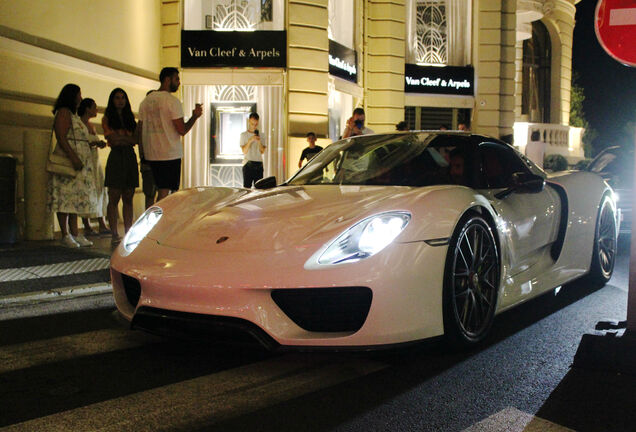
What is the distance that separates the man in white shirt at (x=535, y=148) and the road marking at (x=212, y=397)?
951 inches

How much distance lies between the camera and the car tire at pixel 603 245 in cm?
558

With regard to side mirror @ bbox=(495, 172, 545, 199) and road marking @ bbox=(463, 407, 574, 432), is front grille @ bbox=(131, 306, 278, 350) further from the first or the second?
side mirror @ bbox=(495, 172, 545, 199)

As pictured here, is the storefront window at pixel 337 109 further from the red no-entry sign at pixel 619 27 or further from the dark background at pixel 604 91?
the dark background at pixel 604 91

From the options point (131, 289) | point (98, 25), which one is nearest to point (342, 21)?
point (98, 25)

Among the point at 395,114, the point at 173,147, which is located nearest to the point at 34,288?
the point at 173,147

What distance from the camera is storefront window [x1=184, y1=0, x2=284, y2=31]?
1431 centimetres

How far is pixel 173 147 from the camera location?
7.39 m

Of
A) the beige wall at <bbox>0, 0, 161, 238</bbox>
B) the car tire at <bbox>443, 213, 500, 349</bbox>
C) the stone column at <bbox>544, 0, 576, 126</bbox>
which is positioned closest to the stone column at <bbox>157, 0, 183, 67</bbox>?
the beige wall at <bbox>0, 0, 161, 238</bbox>

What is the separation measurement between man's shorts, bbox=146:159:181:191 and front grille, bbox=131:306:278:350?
413cm

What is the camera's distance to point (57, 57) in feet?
31.6

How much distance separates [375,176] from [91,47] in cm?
755

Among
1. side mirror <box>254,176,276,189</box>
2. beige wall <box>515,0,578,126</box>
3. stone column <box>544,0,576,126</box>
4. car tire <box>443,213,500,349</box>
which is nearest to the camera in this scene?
car tire <box>443,213,500,349</box>

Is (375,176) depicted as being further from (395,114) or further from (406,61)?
(406,61)

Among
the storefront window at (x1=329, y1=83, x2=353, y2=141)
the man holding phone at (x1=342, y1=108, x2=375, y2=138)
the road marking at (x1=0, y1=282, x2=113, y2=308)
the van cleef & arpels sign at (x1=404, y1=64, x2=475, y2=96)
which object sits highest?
the van cleef & arpels sign at (x1=404, y1=64, x2=475, y2=96)
